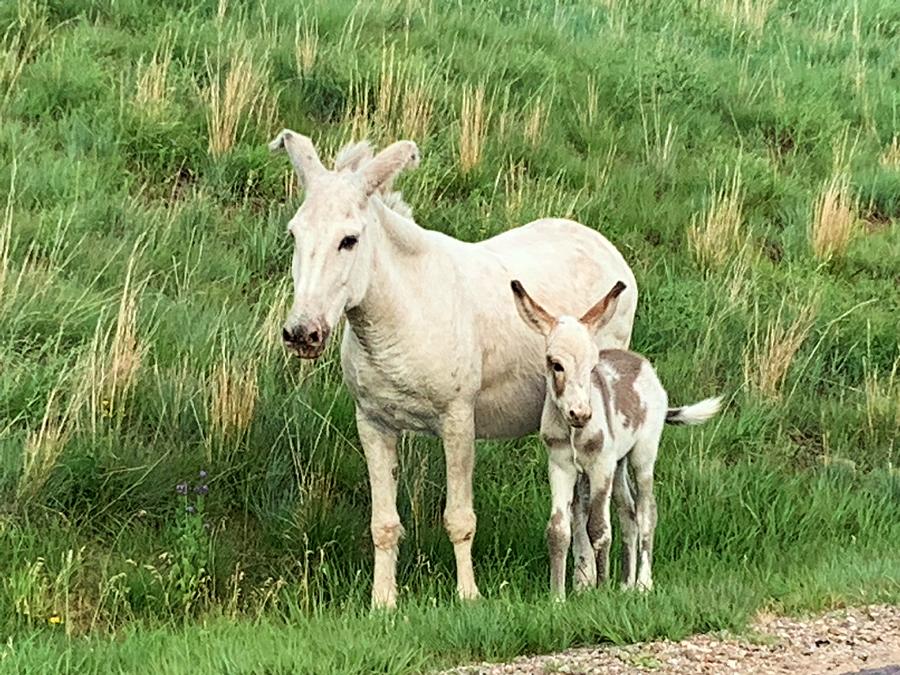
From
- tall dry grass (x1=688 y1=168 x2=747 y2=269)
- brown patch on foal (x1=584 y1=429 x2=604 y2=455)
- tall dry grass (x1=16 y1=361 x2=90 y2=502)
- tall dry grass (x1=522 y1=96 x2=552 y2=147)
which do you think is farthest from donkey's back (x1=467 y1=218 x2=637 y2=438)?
tall dry grass (x1=522 y1=96 x2=552 y2=147)

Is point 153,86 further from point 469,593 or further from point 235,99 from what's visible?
point 469,593

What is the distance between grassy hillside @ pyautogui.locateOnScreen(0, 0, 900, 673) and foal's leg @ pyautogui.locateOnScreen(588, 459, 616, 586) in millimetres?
463

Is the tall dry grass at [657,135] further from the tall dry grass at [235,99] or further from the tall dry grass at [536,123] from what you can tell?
the tall dry grass at [235,99]

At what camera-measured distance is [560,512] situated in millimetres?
5957

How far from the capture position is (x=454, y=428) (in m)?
6.02

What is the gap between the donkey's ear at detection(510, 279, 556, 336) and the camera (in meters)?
5.85

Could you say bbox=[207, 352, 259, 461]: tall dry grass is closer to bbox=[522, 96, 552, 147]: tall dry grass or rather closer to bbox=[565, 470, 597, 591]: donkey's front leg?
bbox=[565, 470, 597, 591]: donkey's front leg

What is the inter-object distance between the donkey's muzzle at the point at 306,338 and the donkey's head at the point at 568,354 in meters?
1.23

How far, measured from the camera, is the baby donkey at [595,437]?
18.6 feet

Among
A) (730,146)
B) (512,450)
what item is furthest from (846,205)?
(512,450)

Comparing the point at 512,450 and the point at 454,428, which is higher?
the point at 454,428

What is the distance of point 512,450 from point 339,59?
201 inches

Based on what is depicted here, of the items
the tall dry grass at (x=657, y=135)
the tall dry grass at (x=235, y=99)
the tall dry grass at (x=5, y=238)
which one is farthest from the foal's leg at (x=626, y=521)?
the tall dry grass at (x=657, y=135)

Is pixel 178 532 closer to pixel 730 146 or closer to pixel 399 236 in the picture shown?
pixel 399 236
